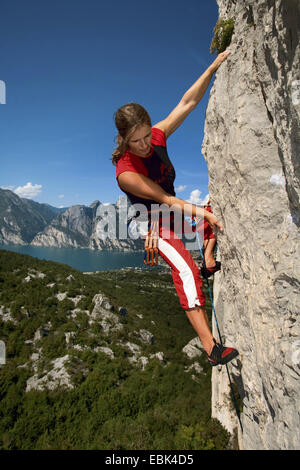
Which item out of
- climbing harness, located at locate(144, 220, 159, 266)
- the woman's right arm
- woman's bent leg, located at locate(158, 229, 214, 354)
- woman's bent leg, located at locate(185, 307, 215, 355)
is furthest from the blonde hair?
woman's bent leg, located at locate(185, 307, 215, 355)

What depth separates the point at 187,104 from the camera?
13.3 feet

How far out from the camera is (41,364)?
65.0ft

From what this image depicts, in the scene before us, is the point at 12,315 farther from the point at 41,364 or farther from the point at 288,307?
the point at 288,307

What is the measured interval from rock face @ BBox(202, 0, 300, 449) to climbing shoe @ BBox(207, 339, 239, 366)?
43 cm

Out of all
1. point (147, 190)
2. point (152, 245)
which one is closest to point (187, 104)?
point (147, 190)

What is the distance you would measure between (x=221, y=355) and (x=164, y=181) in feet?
9.19

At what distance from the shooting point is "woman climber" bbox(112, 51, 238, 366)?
3096 mm

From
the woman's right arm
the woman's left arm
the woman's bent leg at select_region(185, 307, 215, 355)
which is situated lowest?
the woman's bent leg at select_region(185, 307, 215, 355)

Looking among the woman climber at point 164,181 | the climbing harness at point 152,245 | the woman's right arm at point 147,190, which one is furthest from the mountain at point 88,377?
the woman's right arm at point 147,190

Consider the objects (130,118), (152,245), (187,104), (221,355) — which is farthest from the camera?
(187,104)

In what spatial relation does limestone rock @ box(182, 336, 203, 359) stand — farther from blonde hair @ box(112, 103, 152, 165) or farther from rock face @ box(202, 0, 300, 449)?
blonde hair @ box(112, 103, 152, 165)

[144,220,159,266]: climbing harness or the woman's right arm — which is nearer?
the woman's right arm

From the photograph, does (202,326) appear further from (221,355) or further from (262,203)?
(262,203)

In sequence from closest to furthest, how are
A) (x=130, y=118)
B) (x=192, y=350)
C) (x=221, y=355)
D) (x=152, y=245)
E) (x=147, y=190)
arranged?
(x=130, y=118) < (x=147, y=190) < (x=221, y=355) < (x=152, y=245) < (x=192, y=350)
